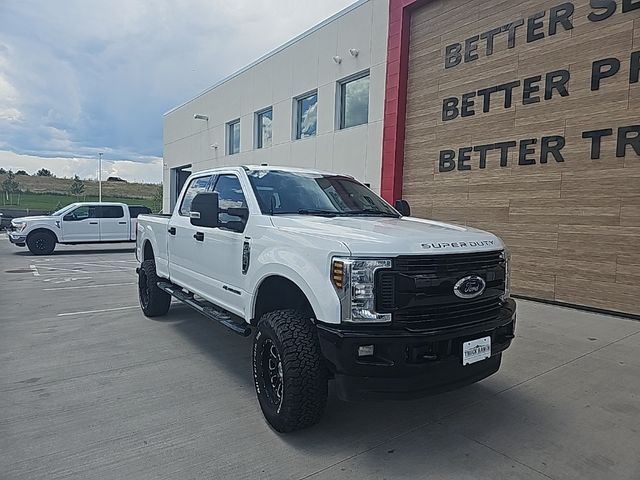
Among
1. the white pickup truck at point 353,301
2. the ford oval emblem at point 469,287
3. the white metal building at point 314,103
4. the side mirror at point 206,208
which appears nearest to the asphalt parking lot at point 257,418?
the white pickup truck at point 353,301

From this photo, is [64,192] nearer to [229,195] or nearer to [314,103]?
[314,103]

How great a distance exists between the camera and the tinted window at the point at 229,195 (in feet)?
13.7

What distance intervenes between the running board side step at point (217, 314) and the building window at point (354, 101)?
25.2ft

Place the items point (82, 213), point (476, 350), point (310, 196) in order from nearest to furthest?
1. point (476, 350)
2. point (310, 196)
3. point (82, 213)

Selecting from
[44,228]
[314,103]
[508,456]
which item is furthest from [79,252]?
[508,456]

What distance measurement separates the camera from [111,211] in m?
16.4

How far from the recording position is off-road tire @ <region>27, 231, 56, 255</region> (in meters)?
14.8

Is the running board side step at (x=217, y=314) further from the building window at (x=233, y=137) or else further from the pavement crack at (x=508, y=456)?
the building window at (x=233, y=137)

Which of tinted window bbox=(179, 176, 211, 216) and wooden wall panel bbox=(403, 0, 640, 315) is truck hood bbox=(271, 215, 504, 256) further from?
wooden wall panel bbox=(403, 0, 640, 315)

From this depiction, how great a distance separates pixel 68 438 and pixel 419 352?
2.37 meters

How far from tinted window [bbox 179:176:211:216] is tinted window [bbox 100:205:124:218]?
1230cm

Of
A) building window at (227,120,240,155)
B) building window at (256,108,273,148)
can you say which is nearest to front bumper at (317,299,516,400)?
building window at (256,108,273,148)

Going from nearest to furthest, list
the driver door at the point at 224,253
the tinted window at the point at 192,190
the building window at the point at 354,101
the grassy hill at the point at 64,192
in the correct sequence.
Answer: the driver door at the point at 224,253
the tinted window at the point at 192,190
the building window at the point at 354,101
the grassy hill at the point at 64,192

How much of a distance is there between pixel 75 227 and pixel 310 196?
46.9 feet
